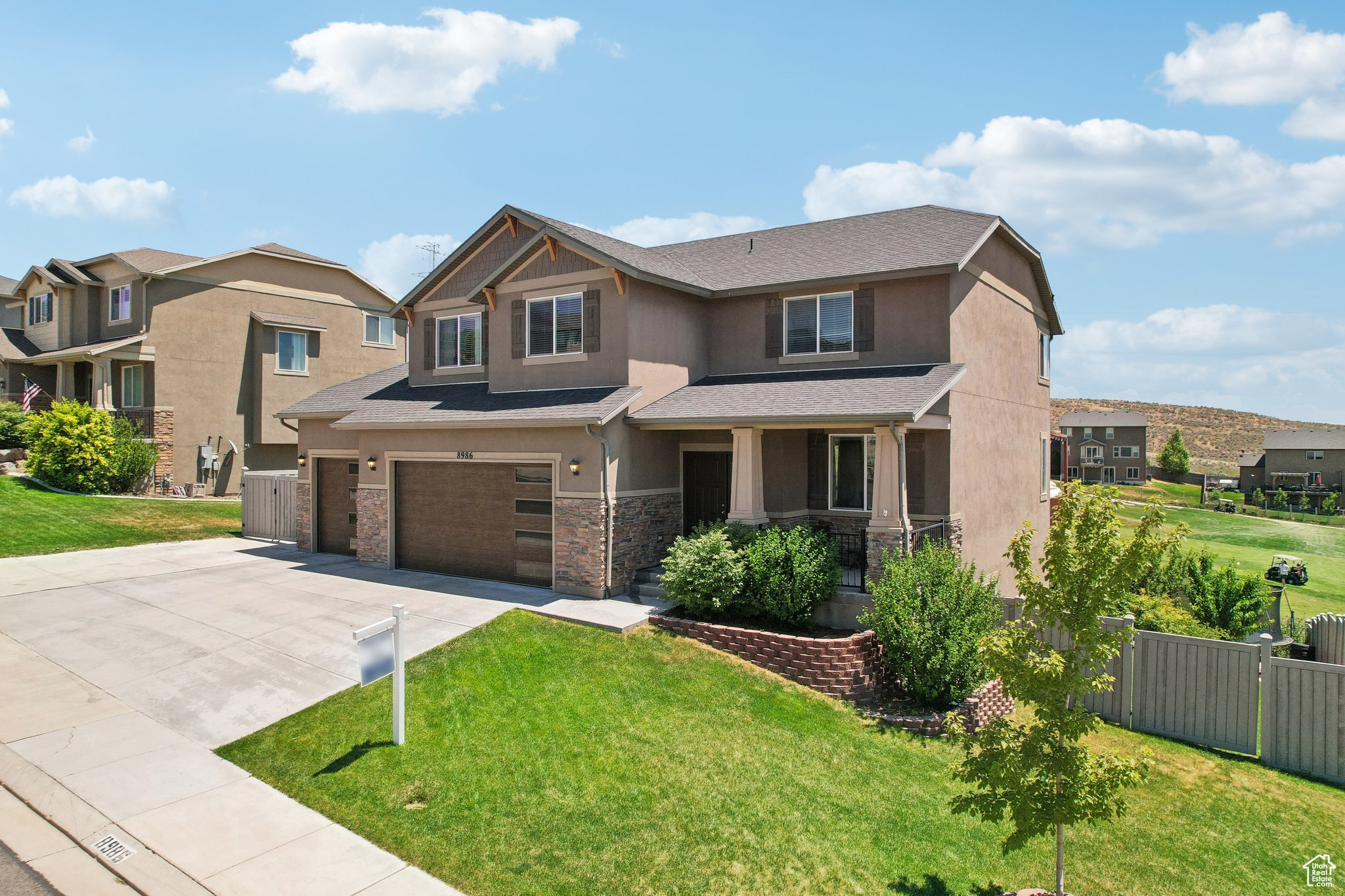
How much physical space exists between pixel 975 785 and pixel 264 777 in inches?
301

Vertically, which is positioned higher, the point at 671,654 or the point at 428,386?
the point at 428,386

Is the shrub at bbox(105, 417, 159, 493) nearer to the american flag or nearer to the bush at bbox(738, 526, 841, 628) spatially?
the american flag

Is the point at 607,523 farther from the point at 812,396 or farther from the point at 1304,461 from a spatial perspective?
the point at 1304,461

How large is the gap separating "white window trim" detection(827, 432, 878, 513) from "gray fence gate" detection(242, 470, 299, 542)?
13.6 meters

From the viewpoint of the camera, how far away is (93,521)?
68.2ft

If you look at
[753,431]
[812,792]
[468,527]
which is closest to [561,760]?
[812,792]

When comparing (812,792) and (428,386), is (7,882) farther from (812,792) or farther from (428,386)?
(428,386)

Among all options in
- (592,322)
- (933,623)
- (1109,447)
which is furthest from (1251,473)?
(592,322)

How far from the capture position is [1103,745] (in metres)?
10.0

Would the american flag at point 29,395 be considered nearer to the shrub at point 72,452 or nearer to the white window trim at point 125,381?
the white window trim at point 125,381

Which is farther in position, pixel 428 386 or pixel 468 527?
pixel 428 386

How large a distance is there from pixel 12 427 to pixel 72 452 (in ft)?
17.3

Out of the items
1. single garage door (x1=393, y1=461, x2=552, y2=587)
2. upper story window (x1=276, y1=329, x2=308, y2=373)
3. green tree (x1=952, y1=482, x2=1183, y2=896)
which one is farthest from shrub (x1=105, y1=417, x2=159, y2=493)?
green tree (x1=952, y1=482, x2=1183, y2=896)

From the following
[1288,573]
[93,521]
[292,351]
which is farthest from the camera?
[292,351]
